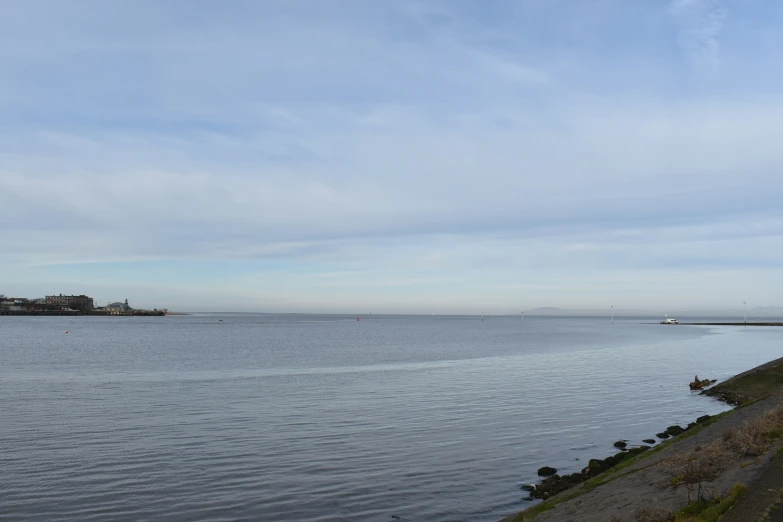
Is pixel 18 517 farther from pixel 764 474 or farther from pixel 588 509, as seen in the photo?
pixel 764 474

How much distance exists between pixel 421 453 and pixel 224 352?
7140 centimetres

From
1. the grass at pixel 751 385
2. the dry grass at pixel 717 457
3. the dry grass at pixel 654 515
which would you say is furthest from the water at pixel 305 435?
the dry grass at pixel 654 515

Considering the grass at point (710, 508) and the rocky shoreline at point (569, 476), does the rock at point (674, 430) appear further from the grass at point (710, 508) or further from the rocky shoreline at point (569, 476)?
the grass at point (710, 508)

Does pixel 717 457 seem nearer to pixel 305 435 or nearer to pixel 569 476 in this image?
pixel 569 476

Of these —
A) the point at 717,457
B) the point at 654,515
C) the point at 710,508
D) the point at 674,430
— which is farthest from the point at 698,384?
the point at 710,508

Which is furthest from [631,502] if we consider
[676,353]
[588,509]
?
[676,353]

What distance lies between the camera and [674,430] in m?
32.9

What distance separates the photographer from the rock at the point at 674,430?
106ft

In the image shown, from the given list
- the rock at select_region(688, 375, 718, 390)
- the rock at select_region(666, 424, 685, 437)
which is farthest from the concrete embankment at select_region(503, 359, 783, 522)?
the rock at select_region(688, 375, 718, 390)

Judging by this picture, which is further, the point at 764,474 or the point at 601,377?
the point at 601,377

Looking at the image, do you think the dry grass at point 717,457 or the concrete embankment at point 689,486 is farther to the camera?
the dry grass at point 717,457

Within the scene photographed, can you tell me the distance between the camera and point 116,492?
22.5 m

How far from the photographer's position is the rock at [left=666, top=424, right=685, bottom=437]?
32.3 m

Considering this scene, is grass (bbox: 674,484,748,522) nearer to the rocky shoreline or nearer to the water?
the water
